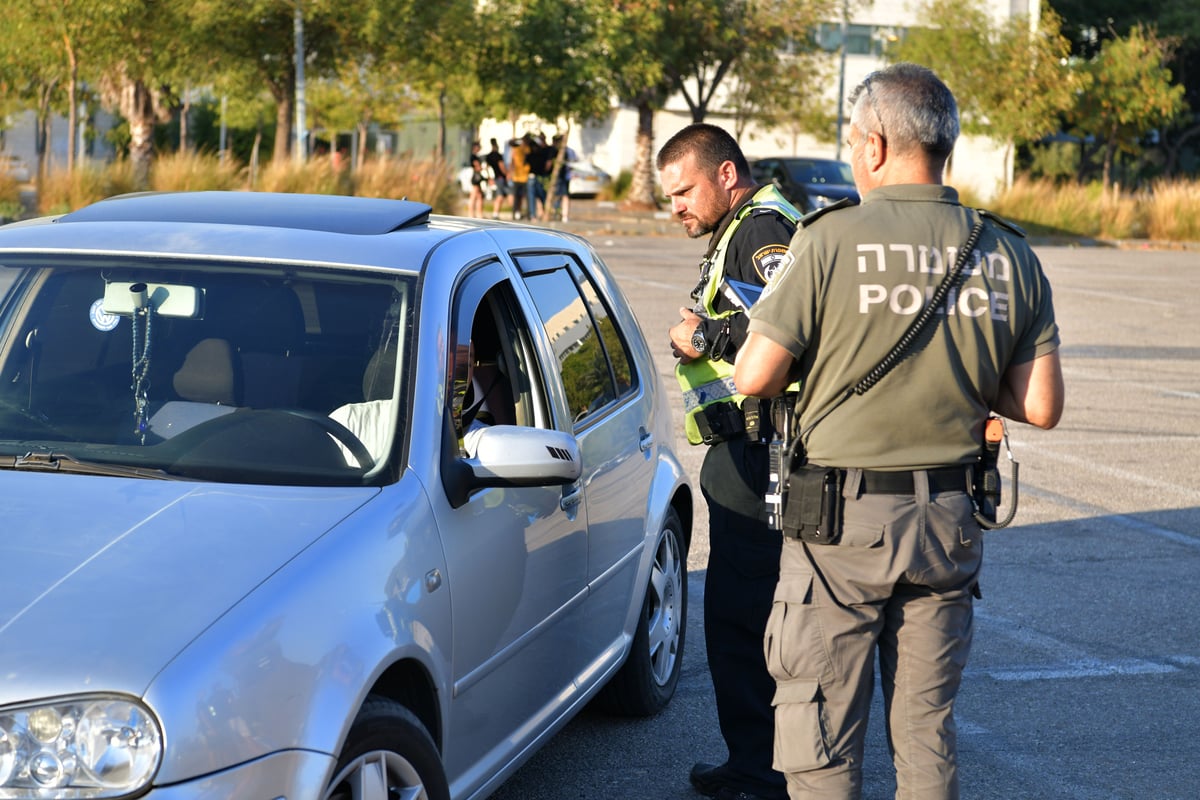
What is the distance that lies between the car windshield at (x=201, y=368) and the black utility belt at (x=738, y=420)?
39.1 inches

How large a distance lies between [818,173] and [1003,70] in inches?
554

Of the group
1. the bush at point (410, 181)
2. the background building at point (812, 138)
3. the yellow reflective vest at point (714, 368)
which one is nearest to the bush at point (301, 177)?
the bush at point (410, 181)

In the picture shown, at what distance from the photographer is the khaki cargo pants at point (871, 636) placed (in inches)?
125

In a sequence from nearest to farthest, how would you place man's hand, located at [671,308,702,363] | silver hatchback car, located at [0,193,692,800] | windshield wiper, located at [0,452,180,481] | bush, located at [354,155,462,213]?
silver hatchback car, located at [0,193,692,800] → windshield wiper, located at [0,452,180,481] → man's hand, located at [671,308,702,363] → bush, located at [354,155,462,213]

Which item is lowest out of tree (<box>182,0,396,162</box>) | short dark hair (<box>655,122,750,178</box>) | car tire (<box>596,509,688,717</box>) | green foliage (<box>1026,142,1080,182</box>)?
car tire (<box>596,509,688,717</box>)

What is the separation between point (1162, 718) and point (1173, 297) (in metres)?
17.7

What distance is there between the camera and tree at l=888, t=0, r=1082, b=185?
4550cm

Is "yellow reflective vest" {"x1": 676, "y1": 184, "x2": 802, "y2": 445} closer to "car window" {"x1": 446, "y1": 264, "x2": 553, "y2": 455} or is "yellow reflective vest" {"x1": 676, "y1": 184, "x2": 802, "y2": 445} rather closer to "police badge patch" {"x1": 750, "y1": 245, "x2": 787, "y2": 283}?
"police badge patch" {"x1": 750, "y1": 245, "x2": 787, "y2": 283}

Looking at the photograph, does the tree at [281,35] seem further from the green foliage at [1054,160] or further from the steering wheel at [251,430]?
the green foliage at [1054,160]

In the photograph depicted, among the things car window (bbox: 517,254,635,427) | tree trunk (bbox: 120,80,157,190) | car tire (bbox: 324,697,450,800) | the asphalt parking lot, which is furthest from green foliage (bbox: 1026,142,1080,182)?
car tire (bbox: 324,697,450,800)

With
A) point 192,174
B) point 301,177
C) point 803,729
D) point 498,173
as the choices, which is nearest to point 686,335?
point 803,729

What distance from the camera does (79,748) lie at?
2.42 m

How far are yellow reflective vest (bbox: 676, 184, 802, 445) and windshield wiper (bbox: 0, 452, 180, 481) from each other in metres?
1.53

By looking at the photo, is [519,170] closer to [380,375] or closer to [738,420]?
[738,420]
